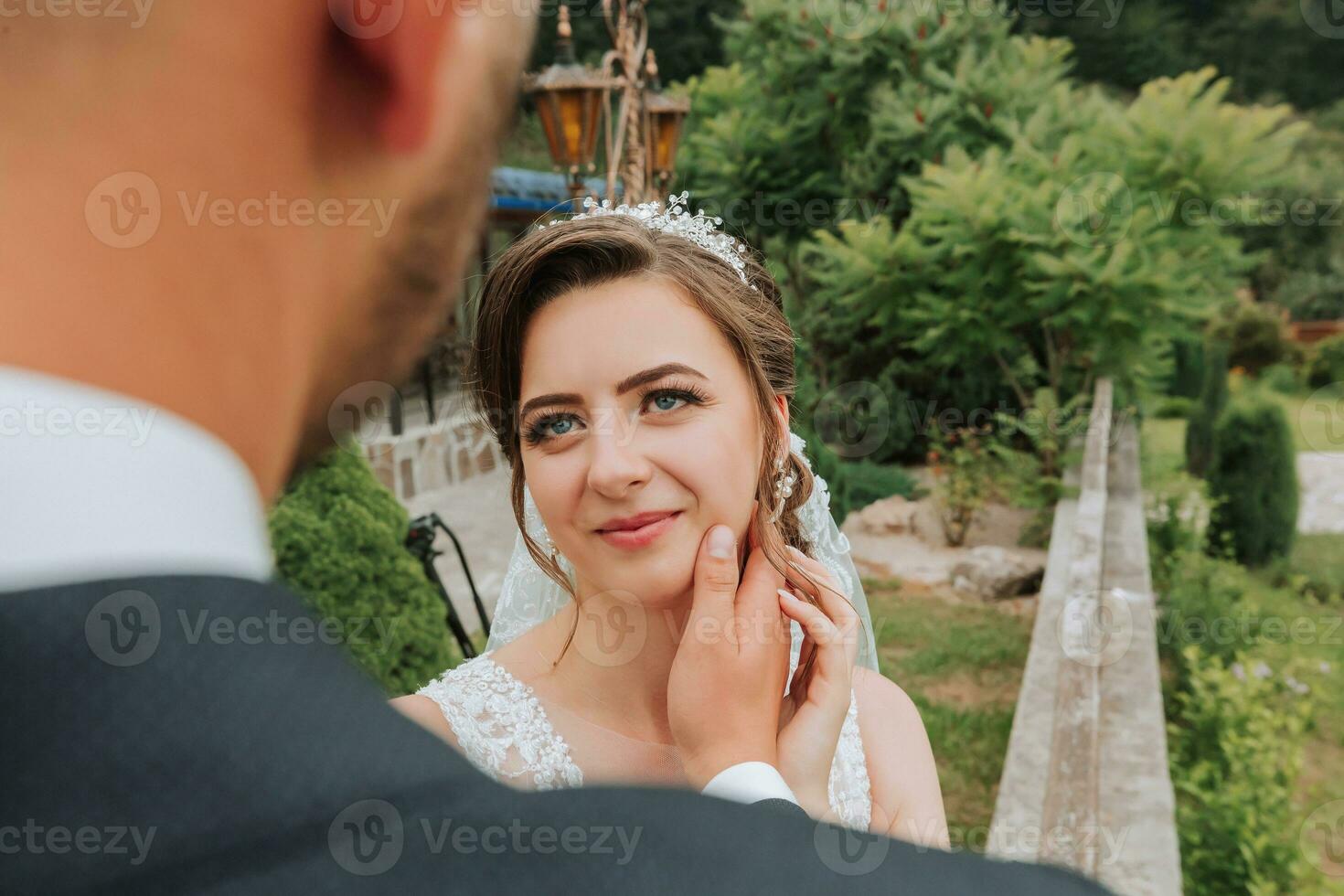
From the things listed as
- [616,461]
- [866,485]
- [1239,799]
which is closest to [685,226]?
[616,461]

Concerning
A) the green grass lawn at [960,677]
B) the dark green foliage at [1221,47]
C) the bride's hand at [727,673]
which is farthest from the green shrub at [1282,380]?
the bride's hand at [727,673]

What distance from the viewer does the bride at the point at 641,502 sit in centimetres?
172

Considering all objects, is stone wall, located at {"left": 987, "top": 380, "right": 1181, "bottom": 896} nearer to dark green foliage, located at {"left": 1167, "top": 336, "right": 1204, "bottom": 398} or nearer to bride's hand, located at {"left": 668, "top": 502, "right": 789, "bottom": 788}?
bride's hand, located at {"left": 668, "top": 502, "right": 789, "bottom": 788}

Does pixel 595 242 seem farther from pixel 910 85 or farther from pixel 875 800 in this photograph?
pixel 910 85

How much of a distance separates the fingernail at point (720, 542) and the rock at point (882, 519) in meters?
7.98

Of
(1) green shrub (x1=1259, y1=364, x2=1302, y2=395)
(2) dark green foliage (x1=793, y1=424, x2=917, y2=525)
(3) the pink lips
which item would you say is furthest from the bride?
(1) green shrub (x1=1259, y1=364, x2=1302, y2=395)

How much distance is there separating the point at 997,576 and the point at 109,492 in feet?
26.9

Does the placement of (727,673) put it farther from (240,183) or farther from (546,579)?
(240,183)

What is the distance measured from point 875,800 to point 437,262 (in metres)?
1.95

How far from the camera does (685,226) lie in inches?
82.8

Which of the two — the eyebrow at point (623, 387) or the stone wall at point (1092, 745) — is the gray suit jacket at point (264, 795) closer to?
the eyebrow at point (623, 387)

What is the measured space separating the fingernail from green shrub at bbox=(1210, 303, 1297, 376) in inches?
1113

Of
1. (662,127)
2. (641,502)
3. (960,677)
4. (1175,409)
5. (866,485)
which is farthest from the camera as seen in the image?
(1175,409)

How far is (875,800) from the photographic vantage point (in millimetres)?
2143
